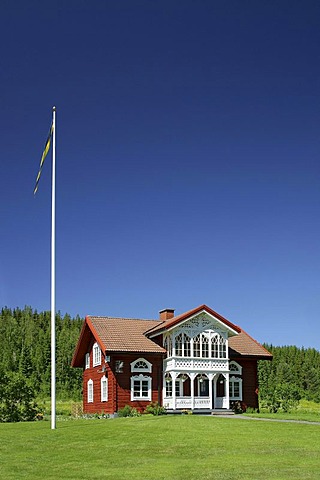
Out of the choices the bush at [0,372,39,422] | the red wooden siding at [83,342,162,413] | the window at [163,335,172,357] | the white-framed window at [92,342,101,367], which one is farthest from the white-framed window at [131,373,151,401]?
the bush at [0,372,39,422]

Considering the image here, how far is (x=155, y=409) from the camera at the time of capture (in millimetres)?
31891

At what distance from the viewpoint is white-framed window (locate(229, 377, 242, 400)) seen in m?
36.6

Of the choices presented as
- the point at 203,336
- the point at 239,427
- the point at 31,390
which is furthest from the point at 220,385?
the point at 239,427

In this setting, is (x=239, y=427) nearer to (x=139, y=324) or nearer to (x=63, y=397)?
(x=139, y=324)

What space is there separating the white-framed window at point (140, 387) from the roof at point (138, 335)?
5.33ft

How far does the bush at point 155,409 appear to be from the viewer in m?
31.7

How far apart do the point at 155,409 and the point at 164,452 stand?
57.3 ft

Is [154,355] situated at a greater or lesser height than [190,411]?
greater

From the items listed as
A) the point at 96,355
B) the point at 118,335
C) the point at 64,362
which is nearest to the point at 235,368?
the point at 118,335

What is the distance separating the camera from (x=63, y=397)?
5966 centimetres

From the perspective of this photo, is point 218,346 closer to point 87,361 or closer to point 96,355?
point 96,355

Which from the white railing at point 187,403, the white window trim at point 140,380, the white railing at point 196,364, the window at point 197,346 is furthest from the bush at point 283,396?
the white window trim at point 140,380

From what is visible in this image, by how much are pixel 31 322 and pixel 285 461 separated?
97884mm

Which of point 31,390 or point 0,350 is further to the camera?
point 0,350
